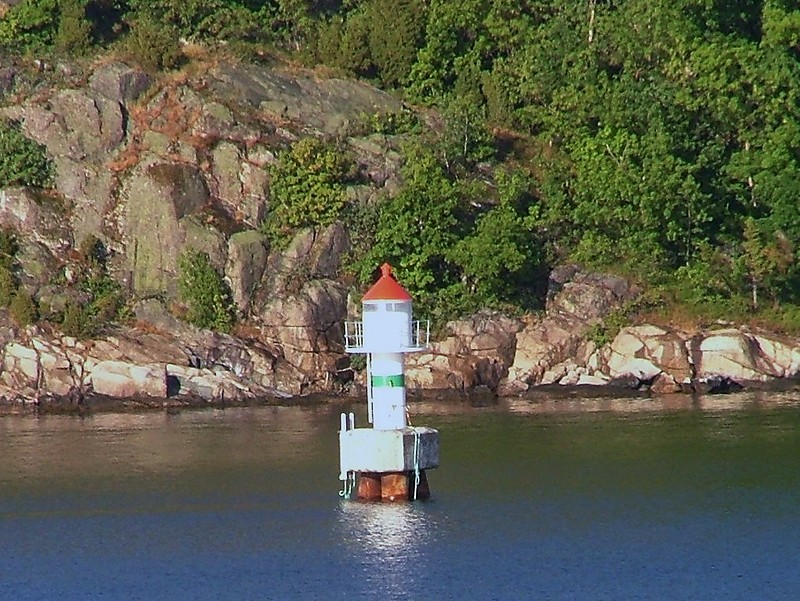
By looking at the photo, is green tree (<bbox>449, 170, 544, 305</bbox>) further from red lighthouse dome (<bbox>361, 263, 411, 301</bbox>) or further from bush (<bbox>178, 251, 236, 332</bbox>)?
red lighthouse dome (<bbox>361, 263, 411, 301</bbox>)

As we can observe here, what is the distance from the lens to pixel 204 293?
68.4 m

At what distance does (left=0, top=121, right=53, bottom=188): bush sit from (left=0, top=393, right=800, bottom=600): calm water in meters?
14.2

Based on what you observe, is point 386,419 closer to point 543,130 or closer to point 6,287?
point 6,287

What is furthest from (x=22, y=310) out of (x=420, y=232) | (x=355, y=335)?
(x=355, y=335)

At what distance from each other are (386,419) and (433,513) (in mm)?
2337

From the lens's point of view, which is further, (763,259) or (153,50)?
(153,50)

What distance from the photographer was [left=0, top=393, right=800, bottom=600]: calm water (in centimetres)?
3750

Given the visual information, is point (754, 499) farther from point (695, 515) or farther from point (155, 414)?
point (155, 414)

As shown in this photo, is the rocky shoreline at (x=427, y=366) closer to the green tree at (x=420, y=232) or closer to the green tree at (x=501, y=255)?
the green tree at (x=501, y=255)

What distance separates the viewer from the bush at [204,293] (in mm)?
68188

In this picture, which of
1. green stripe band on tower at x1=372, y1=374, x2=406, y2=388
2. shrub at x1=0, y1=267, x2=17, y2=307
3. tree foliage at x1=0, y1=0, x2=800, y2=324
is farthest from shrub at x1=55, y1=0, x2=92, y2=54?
green stripe band on tower at x1=372, y1=374, x2=406, y2=388

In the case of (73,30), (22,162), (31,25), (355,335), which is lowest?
(355,335)

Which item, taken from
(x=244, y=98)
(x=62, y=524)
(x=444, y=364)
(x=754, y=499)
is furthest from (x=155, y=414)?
(x=754, y=499)

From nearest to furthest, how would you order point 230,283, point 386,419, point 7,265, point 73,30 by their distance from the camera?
point 386,419
point 230,283
point 7,265
point 73,30
